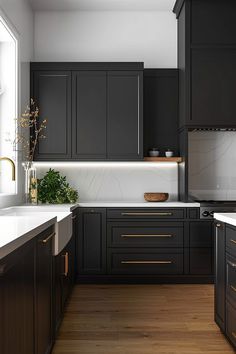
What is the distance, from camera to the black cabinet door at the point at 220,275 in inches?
120

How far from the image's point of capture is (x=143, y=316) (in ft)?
12.0

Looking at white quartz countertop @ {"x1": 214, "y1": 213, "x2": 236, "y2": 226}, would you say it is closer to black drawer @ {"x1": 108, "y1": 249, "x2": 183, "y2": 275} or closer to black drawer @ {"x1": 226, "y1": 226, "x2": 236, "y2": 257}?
black drawer @ {"x1": 226, "y1": 226, "x2": 236, "y2": 257}

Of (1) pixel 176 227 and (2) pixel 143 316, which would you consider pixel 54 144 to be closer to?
(1) pixel 176 227

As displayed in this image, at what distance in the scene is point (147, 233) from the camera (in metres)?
4.77

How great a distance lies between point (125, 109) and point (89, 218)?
131 centimetres

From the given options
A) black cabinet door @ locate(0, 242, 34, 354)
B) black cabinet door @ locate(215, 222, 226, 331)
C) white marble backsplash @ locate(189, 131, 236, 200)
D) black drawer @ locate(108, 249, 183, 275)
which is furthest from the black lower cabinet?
white marble backsplash @ locate(189, 131, 236, 200)

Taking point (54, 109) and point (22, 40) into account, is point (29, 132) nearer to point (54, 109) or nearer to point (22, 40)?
point (54, 109)

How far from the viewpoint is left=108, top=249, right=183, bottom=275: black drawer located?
15.6ft

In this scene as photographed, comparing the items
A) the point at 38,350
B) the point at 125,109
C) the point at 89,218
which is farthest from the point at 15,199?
the point at 38,350

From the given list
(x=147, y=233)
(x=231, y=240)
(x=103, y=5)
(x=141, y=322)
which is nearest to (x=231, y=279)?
(x=231, y=240)

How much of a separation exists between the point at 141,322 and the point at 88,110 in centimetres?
252

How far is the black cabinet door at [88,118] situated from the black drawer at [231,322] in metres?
2.56

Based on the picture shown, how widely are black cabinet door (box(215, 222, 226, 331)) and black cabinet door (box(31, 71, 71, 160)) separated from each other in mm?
2344

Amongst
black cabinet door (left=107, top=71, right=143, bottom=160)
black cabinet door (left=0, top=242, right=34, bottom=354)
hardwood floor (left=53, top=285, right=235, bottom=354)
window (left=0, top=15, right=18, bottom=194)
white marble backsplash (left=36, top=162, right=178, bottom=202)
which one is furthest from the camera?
white marble backsplash (left=36, top=162, right=178, bottom=202)
